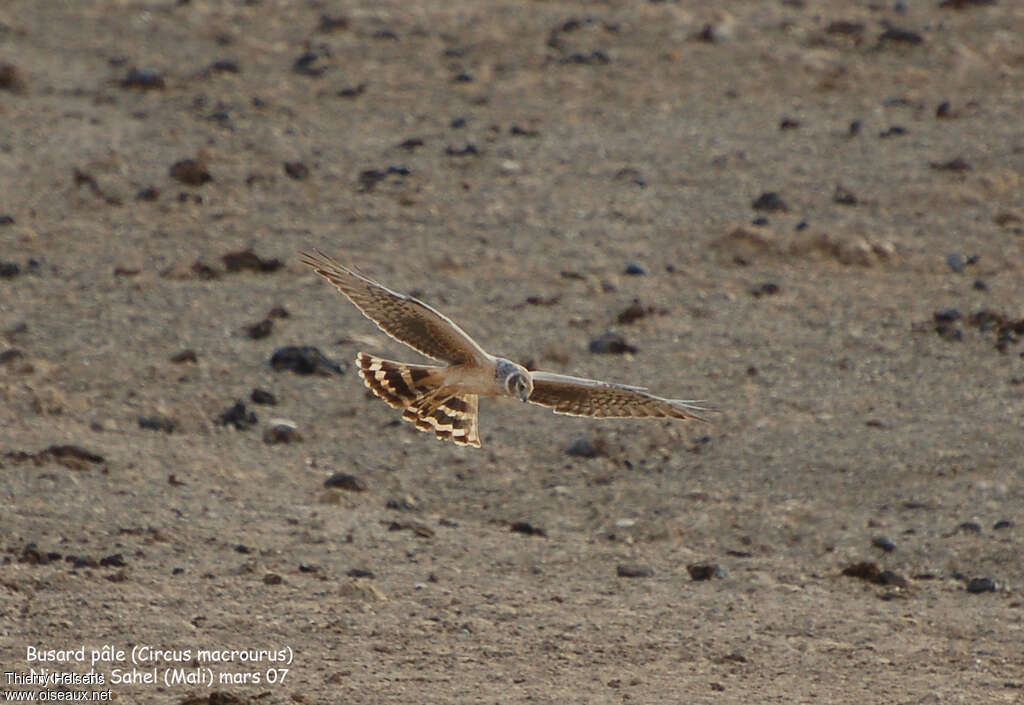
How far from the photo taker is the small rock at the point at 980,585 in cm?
928

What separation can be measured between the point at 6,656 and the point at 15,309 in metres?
5.37

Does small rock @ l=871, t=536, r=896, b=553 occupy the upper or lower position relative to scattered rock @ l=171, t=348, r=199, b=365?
lower

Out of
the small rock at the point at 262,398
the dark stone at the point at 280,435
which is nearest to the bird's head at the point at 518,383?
the dark stone at the point at 280,435

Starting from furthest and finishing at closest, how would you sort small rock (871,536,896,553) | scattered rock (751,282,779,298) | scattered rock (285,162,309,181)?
scattered rock (285,162,309,181) → scattered rock (751,282,779,298) → small rock (871,536,896,553)

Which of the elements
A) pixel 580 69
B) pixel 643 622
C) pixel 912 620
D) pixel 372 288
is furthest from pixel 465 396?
pixel 580 69

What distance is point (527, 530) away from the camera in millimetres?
9805

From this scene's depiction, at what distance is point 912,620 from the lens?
29.1 ft

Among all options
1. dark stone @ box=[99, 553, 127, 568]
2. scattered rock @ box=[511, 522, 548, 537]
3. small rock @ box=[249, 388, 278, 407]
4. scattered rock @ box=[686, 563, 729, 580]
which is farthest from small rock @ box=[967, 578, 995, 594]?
small rock @ box=[249, 388, 278, 407]

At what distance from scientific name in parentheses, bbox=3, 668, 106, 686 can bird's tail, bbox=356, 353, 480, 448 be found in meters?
1.98

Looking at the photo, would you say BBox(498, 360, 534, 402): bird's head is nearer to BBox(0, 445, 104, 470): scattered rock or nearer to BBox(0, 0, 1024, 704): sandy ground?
BBox(0, 0, 1024, 704): sandy ground

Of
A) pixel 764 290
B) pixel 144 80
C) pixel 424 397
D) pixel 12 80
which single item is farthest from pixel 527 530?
pixel 12 80

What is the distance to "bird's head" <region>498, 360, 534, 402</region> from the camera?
Result: 8.22m

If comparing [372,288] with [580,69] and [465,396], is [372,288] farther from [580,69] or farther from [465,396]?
[580,69]

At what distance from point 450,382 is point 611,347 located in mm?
3467
